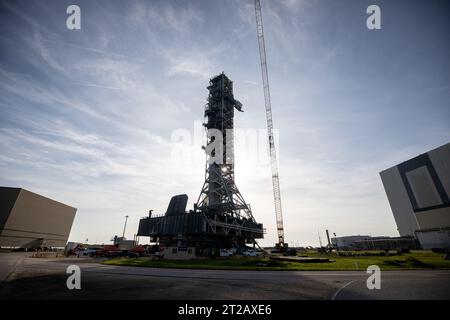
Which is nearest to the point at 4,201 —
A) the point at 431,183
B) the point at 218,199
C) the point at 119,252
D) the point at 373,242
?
the point at 119,252

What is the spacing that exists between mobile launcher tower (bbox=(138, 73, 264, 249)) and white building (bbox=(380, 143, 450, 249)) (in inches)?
2496

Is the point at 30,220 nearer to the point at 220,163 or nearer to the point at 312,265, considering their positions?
the point at 220,163

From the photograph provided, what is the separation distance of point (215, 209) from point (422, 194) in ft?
325

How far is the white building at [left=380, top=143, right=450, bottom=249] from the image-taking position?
284 ft

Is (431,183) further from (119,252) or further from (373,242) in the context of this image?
(119,252)

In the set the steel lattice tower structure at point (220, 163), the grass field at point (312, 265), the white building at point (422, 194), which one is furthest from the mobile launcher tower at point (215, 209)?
the white building at point (422, 194)

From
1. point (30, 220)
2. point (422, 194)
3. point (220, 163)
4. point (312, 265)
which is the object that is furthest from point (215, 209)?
point (422, 194)

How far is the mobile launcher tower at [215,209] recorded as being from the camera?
61.4 metres

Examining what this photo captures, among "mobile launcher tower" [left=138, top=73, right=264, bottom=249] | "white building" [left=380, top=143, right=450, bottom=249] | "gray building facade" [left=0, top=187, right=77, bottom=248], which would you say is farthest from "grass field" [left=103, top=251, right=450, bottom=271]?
"gray building facade" [left=0, top=187, right=77, bottom=248]

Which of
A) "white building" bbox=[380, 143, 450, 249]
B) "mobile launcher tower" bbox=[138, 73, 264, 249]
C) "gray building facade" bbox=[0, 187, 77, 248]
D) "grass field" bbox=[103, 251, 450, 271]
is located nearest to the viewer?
"grass field" bbox=[103, 251, 450, 271]

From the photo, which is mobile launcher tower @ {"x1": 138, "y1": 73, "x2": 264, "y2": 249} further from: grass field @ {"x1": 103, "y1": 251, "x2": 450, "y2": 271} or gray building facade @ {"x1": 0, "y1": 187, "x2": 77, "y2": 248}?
gray building facade @ {"x1": 0, "y1": 187, "x2": 77, "y2": 248}

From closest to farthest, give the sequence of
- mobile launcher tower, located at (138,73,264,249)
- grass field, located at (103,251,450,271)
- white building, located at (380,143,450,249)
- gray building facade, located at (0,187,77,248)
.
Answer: grass field, located at (103,251,450,271), mobile launcher tower, located at (138,73,264,249), gray building facade, located at (0,187,77,248), white building, located at (380,143,450,249)
